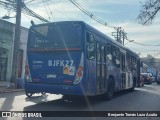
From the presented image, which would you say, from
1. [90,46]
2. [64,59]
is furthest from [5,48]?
[64,59]

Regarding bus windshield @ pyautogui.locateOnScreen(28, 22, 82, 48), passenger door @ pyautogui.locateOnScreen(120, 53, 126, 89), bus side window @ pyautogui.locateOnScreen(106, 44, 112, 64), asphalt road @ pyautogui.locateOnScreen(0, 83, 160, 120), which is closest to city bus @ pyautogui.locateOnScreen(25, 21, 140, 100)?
bus windshield @ pyautogui.locateOnScreen(28, 22, 82, 48)

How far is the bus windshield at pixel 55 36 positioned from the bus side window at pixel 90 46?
514 millimetres

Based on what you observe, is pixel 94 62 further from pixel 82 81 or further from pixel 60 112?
pixel 60 112

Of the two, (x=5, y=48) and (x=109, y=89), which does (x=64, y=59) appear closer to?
(x=109, y=89)

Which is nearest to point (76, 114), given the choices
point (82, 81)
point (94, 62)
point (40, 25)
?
point (82, 81)

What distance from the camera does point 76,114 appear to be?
9.66 metres

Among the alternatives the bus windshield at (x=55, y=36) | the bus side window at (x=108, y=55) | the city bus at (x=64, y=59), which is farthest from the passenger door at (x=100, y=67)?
the bus windshield at (x=55, y=36)

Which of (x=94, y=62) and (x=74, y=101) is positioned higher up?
(x=94, y=62)

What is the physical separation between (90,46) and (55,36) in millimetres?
1413

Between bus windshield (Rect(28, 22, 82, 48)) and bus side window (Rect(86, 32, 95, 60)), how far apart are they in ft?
1.69

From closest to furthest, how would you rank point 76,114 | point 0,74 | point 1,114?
point 1,114 < point 76,114 < point 0,74

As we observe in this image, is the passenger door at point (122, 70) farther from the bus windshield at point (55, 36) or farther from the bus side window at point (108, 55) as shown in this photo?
the bus windshield at point (55, 36)

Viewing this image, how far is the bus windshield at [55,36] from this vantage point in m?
11.0

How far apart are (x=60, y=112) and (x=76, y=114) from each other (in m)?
0.57
